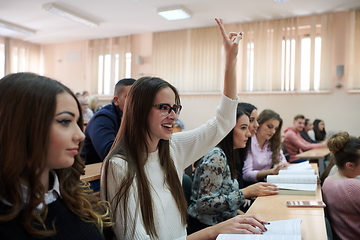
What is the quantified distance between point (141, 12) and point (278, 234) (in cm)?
624

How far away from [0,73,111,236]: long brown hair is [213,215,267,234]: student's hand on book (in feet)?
2.11

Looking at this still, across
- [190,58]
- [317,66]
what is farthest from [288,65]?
[190,58]

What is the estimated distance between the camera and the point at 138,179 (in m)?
1.23

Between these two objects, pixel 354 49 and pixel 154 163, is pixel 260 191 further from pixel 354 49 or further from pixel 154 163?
pixel 354 49

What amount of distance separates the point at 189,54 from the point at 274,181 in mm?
6134

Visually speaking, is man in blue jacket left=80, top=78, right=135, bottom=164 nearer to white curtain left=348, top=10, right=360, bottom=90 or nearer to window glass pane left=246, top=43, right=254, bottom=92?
window glass pane left=246, top=43, right=254, bottom=92

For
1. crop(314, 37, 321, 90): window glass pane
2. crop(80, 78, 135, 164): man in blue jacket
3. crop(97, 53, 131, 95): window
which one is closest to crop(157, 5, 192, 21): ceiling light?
crop(97, 53, 131, 95): window

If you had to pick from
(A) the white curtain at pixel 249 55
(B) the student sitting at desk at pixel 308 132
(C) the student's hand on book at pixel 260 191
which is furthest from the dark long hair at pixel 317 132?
(C) the student's hand on book at pixel 260 191

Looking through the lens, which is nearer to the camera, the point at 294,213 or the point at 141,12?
the point at 294,213

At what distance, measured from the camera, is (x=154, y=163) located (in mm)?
1374

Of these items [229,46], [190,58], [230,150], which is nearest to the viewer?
[229,46]

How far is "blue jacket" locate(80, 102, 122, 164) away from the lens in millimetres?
2216

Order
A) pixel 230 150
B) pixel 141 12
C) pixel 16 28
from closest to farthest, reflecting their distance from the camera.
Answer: pixel 230 150
pixel 141 12
pixel 16 28

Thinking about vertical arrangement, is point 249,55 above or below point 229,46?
above
